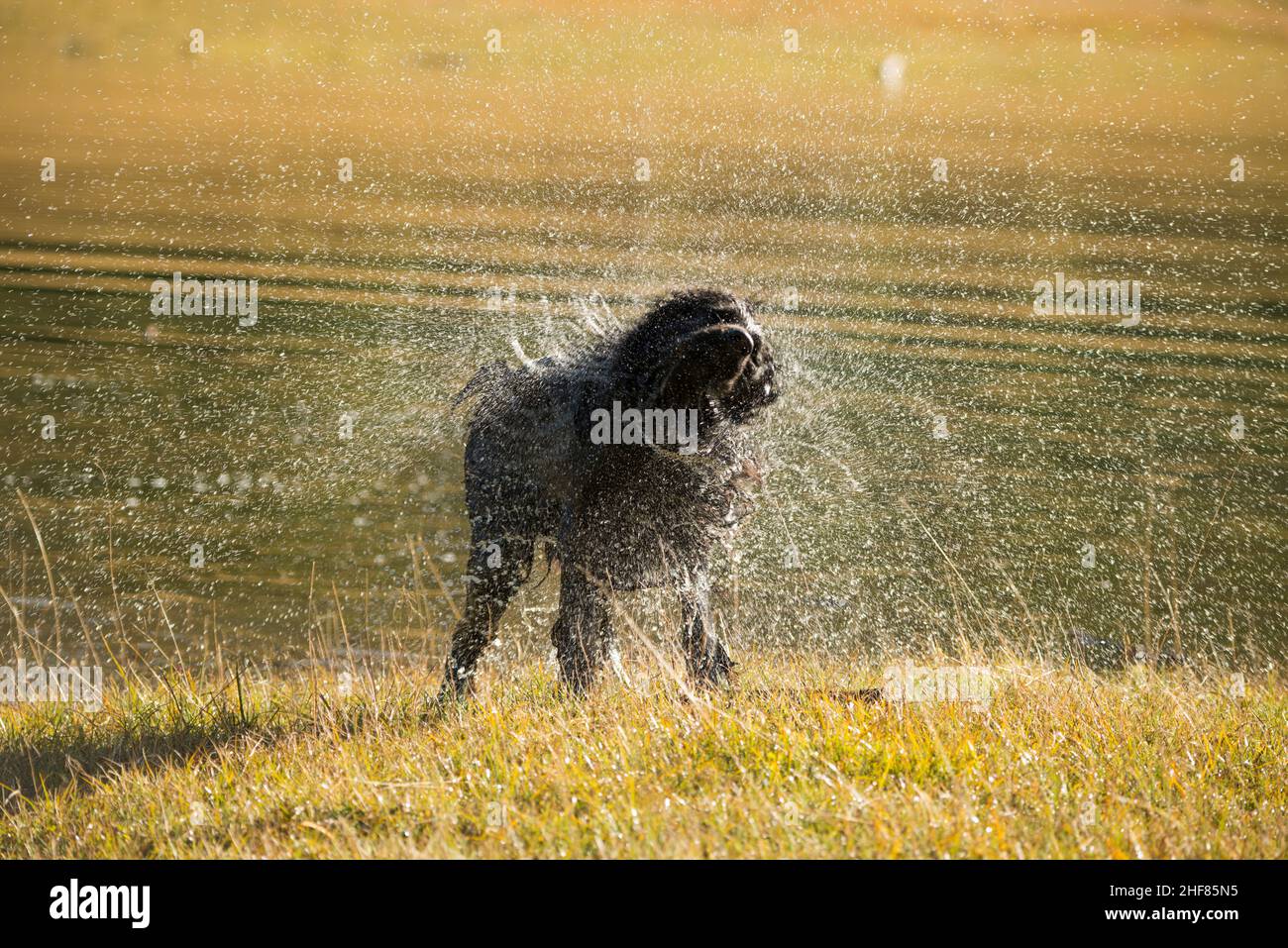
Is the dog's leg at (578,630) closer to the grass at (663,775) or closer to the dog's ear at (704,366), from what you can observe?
the grass at (663,775)

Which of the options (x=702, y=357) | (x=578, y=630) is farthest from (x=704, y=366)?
(x=578, y=630)

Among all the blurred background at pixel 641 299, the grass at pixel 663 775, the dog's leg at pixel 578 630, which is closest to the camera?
the grass at pixel 663 775

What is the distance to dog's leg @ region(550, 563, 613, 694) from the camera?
5.77 m

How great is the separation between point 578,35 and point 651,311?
132 feet

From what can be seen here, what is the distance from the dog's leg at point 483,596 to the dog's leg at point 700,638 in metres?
0.77

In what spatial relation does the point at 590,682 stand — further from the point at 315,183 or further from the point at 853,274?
the point at 315,183

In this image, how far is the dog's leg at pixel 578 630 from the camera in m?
5.77

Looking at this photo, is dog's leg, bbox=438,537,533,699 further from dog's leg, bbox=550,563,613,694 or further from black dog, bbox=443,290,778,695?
dog's leg, bbox=550,563,613,694

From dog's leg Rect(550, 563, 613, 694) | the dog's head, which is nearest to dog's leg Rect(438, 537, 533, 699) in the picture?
dog's leg Rect(550, 563, 613, 694)

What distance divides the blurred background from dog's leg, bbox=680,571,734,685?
91cm

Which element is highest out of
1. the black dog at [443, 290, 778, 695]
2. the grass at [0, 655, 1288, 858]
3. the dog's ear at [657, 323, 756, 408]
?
the dog's ear at [657, 323, 756, 408]

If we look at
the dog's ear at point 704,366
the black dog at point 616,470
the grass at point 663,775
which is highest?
the dog's ear at point 704,366

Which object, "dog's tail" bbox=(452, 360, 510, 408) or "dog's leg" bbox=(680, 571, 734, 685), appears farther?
"dog's tail" bbox=(452, 360, 510, 408)

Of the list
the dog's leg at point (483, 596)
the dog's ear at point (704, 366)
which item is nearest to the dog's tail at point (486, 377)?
the dog's leg at point (483, 596)
